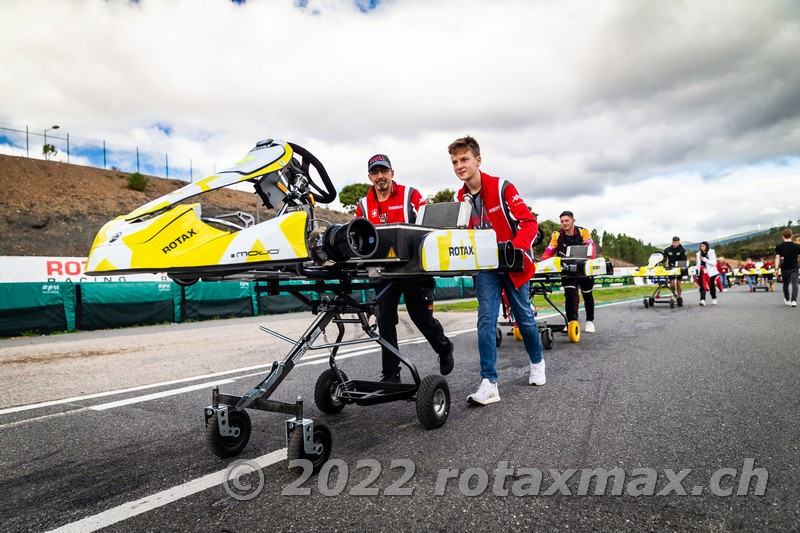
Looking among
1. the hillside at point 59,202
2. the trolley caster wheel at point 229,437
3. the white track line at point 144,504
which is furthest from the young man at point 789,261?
the hillside at point 59,202

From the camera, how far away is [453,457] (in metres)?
2.79

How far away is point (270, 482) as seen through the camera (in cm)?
248

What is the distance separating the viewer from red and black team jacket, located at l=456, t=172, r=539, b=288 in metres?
4.26

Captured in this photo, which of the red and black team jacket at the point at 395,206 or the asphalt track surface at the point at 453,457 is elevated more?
the red and black team jacket at the point at 395,206

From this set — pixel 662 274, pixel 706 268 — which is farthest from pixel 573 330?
pixel 706 268

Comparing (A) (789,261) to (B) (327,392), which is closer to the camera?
(B) (327,392)

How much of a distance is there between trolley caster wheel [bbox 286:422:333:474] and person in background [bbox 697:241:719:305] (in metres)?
16.6

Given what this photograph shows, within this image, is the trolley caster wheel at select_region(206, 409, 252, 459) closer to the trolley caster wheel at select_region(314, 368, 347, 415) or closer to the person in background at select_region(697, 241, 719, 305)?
the trolley caster wheel at select_region(314, 368, 347, 415)

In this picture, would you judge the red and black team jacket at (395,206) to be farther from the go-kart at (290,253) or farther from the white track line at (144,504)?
the white track line at (144,504)

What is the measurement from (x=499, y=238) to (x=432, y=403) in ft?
5.96

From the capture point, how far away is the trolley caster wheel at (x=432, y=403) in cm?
324

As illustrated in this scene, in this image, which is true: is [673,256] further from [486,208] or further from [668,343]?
[486,208]

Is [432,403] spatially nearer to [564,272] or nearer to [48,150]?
[564,272]

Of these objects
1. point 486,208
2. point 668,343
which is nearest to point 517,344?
point 668,343
